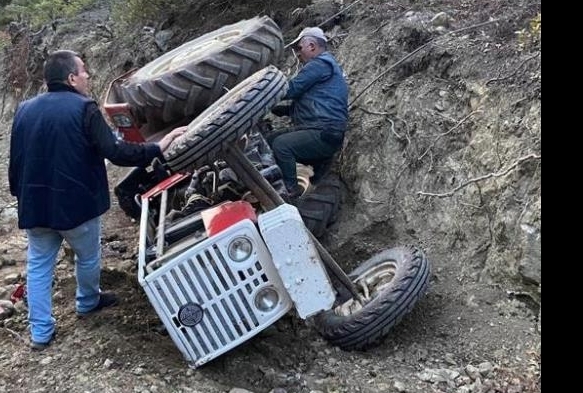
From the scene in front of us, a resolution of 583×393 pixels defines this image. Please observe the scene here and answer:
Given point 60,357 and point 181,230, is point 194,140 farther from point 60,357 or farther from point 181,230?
point 60,357

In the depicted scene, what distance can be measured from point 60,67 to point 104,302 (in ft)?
5.00

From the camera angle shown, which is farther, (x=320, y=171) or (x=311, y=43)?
(x=320, y=171)

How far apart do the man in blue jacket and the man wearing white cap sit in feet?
4.85

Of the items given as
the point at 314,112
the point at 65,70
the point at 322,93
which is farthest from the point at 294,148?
the point at 65,70

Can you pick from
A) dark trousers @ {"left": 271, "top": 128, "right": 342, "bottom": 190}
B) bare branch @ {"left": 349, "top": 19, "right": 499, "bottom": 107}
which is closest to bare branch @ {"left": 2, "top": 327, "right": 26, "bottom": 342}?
dark trousers @ {"left": 271, "top": 128, "right": 342, "bottom": 190}

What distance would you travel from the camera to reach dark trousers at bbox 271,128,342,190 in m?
5.27

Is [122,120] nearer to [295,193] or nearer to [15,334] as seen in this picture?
[295,193]

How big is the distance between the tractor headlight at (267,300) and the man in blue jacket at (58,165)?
1.02 meters

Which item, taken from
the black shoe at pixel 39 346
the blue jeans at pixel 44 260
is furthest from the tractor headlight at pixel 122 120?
the black shoe at pixel 39 346

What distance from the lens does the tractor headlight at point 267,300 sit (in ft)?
12.0

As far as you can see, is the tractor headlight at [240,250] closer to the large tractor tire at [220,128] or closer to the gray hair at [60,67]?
Answer: the large tractor tire at [220,128]

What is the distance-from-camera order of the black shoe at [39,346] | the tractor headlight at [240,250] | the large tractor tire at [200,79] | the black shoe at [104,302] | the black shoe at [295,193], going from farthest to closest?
the black shoe at [295,193] < the large tractor tire at [200,79] < the black shoe at [104,302] < the black shoe at [39,346] < the tractor headlight at [240,250]

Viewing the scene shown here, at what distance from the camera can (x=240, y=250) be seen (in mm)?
3602
